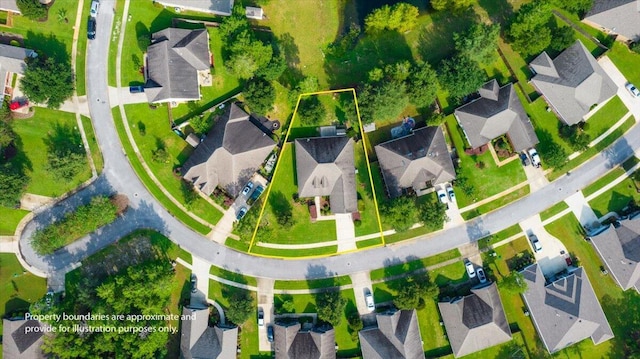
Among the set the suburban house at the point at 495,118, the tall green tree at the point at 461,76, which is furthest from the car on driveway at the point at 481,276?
the tall green tree at the point at 461,76

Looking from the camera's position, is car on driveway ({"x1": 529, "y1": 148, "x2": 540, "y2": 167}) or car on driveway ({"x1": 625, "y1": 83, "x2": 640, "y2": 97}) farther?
car on driveway ({"x1": 625, "y1": 83, "x2": 640, "y2": 97})

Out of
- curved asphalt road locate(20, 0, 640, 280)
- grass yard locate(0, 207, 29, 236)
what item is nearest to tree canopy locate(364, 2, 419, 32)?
curved asphalt road locate(20, 0, 640, 280)

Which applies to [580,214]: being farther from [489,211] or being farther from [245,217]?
[245,217]

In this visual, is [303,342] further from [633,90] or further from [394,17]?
[633,90]

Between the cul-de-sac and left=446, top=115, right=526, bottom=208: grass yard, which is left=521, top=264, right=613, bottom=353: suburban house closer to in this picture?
the cul-de-sac

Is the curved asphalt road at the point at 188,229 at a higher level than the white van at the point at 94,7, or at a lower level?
lower

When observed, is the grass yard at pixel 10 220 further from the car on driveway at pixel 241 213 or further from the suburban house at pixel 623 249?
the suburban house at pixel 623 249

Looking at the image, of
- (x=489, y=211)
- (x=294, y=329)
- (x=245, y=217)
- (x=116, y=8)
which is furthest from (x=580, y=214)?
(x=116, y=8)
